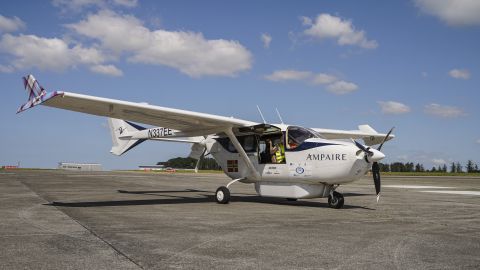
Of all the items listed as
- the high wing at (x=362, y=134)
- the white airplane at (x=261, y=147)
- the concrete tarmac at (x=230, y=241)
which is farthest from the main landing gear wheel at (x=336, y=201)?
the high wing at (x=362, y=134)

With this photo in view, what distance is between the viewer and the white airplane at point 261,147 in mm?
11461

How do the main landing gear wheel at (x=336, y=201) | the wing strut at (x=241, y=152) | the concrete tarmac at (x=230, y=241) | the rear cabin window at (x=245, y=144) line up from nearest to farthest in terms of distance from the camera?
1. the concrete tarmac at (x=230, y=241)
2. the main landing gear wheel at (x=336, y=201)
3. the wing strut at (x=241, y=152)
4. the rear cabin window at (x=245, y=144)

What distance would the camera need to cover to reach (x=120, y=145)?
1859 cm

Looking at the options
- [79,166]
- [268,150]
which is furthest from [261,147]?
[79,166]

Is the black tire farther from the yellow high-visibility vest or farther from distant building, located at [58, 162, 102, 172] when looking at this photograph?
distant building, located at [58, 162, 102, 172]

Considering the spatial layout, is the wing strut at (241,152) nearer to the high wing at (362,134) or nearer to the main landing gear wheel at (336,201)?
the main landing gear wheel at (336,201)

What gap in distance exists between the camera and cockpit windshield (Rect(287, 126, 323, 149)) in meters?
13.0

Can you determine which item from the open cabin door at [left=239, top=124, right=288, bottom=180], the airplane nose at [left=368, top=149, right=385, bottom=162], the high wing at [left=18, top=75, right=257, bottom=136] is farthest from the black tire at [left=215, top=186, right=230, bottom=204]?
the airplane nose at [left=368, top=149, right=385, bottom=162]

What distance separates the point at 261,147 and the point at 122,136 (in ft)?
23.5

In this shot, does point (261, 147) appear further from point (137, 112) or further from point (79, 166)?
point (79, 166)

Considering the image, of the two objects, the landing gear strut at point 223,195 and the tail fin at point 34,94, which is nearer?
the tail fin at point 34,94

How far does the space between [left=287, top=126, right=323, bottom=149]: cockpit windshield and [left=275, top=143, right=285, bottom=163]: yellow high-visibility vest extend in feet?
0.96

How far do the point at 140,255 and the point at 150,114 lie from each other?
839 cm

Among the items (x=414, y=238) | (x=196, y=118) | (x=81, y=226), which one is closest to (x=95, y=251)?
(x=81, y=226)
